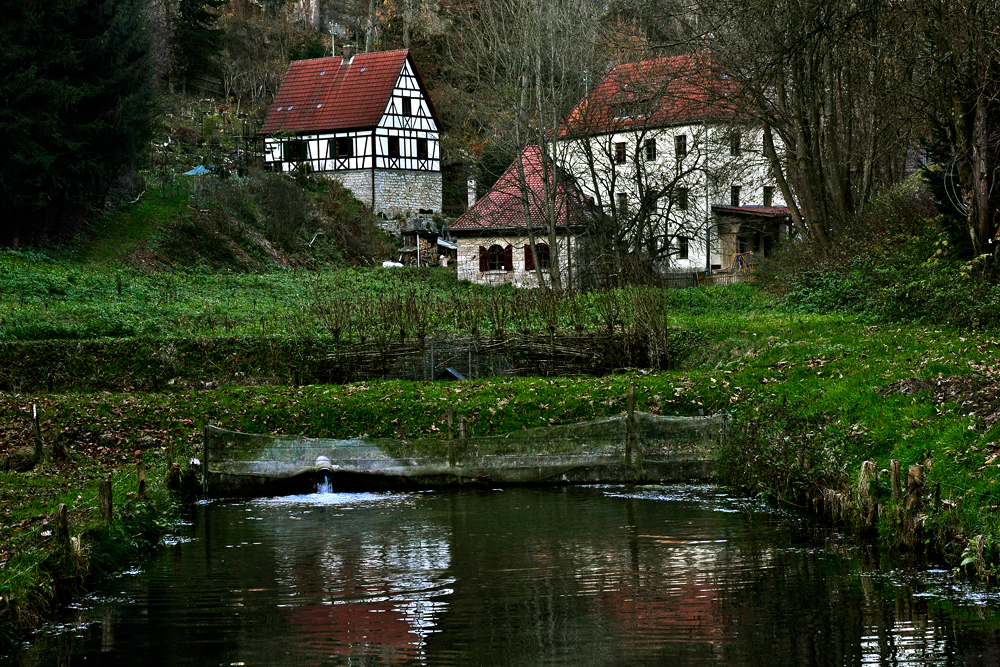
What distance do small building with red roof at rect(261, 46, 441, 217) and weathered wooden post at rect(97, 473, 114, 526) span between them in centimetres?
5153

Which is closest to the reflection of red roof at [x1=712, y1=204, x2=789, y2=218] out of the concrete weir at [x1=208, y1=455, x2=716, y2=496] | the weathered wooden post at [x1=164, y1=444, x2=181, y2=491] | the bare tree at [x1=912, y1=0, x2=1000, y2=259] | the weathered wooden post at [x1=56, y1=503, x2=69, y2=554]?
the bare tree at [x1=912, y1=0, x2=1000, y2=259]

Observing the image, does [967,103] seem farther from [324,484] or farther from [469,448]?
[324,484]

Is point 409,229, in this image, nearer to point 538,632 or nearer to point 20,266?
point 20,266

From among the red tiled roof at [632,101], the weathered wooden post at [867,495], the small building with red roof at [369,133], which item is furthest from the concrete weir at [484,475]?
the small building with red roof at [369,133]

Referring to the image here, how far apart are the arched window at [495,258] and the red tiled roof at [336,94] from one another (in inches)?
573

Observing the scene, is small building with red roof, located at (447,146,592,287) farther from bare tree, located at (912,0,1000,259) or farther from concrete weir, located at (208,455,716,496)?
concrete weir, located at (208,455,716,496)

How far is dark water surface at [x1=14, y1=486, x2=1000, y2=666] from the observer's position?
933 cm

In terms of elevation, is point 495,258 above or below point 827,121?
below

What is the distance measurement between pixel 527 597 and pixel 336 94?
58.2m

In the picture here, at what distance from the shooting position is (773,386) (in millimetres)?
19484

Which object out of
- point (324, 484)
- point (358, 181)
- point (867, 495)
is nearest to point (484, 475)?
point (324, 484)

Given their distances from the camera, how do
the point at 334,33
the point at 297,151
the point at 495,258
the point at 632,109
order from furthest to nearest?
the point at 334,33, the point at 297,151, the point at 495,258, the point at 632,109

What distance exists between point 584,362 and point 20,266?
61.3ft

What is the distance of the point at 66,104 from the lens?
37.2 metres
